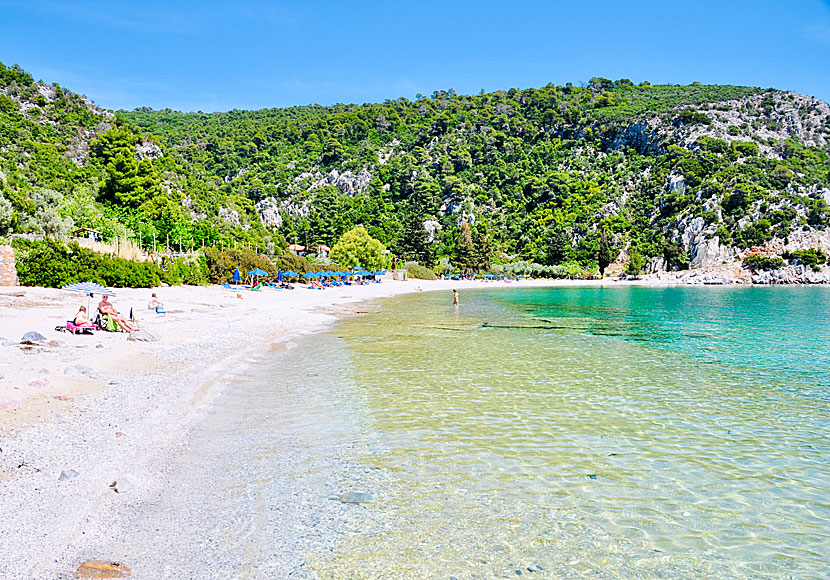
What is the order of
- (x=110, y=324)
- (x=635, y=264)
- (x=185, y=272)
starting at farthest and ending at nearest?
(x=635, y=264) → (x=185, y=272) → (x=110, y=324)

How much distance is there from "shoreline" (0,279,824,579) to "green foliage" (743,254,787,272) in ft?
330

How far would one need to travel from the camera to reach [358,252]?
237ft

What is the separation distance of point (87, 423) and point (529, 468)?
6421mm

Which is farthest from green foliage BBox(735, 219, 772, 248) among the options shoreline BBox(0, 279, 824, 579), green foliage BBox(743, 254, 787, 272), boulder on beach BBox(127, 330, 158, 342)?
boulder on beach BBox(127, 330, 158, 342)

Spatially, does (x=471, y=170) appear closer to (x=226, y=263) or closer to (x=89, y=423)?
(x=226, y=263)

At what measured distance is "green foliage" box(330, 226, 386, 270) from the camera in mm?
71750

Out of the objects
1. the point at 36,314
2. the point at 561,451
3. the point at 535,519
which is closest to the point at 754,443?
the point at 561,451

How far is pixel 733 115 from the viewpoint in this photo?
440 ft

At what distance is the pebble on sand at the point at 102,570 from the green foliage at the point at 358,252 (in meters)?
67.7

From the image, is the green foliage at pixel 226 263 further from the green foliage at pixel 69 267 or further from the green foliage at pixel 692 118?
the green foliage at pixel 692 118

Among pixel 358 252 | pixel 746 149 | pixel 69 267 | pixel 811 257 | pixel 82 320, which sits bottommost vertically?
pixel 82 320

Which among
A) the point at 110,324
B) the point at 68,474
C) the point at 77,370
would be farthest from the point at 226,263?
the point at 68,474

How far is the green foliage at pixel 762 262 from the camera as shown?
89731 millimetres

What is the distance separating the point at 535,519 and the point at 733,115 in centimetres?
16213
